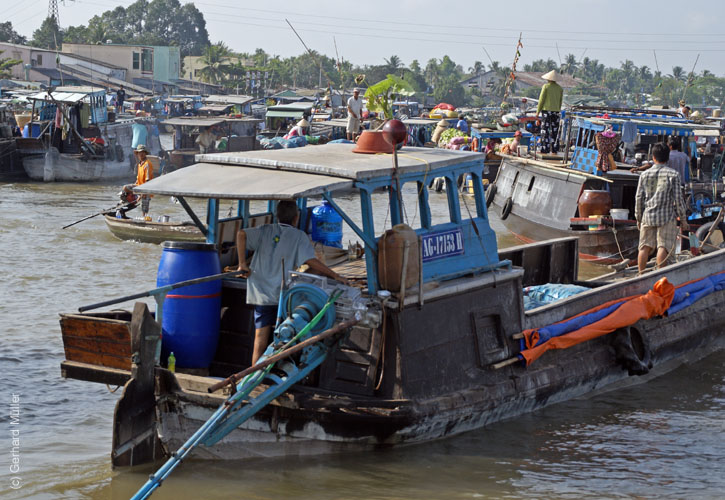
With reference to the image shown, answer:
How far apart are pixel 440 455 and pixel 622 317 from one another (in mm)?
2401

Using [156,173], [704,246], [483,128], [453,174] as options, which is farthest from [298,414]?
[483,128]

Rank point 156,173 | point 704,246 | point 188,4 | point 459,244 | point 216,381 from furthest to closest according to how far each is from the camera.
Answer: point 188,4, point 156,173, point 704,246, point 459,244, point 216,381

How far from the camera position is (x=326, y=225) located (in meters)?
7.73

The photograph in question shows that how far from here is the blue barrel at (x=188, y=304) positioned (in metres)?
6.34

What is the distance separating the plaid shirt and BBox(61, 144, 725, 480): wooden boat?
3.00 metres

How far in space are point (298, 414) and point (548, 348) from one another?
2.28 metres

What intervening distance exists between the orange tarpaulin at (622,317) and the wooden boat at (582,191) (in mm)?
4455

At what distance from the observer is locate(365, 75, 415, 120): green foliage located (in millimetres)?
6859

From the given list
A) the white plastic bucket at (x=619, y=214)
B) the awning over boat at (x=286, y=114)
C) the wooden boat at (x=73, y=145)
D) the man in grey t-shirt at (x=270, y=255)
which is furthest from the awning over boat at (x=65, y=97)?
the man in grey t-shirt at (x=270, y=255)

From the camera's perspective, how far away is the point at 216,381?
602cm

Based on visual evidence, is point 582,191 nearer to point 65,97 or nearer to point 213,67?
point 65,97

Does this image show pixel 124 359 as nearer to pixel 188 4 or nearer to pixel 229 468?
pixel 229 468

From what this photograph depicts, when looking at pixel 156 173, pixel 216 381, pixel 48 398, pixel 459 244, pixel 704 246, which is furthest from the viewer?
pixel 156 173

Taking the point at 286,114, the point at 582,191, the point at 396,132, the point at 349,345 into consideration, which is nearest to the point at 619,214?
the point at 582,191
